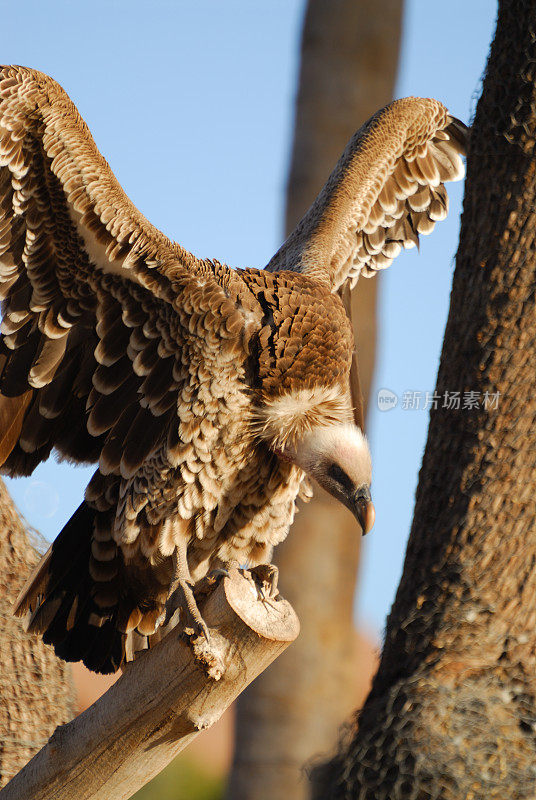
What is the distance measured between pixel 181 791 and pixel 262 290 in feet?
35.9

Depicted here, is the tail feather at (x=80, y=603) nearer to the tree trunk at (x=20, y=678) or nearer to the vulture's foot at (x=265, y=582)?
the tree trunk at (x=20, y=678)

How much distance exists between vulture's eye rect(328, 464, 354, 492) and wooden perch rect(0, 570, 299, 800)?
0.88 meters

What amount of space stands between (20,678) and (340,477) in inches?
67.7

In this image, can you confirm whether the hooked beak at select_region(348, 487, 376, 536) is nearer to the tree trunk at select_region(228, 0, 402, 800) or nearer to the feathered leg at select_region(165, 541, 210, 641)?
the feathered leg at select_region(165, 541, 210, 641)

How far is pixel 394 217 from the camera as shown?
5.07 metres

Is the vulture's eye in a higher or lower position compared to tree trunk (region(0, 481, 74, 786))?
higher

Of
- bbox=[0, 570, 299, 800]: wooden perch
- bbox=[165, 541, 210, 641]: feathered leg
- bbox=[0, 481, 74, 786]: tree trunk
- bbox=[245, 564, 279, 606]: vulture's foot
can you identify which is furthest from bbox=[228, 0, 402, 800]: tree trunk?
bbox=[0, 570, 299, 800]: wooden perch

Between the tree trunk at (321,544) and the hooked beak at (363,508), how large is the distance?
3986 millimetres

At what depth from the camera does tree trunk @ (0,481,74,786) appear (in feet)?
12.8

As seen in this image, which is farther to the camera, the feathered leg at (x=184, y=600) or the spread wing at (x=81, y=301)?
the spread wing at (x=81, y=301)

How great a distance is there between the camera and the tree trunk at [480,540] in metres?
3.53

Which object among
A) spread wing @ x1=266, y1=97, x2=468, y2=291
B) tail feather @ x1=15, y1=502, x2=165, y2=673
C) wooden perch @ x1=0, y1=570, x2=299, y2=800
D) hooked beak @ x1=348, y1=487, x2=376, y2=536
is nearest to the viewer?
wooden perch @ x1=0, y1=570, x2=299, y2=800

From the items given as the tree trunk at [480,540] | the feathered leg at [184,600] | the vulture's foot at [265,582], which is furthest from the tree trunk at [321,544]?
the vulture's foot at [265,582]

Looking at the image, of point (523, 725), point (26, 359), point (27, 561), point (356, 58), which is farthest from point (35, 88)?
point (356, 58)
